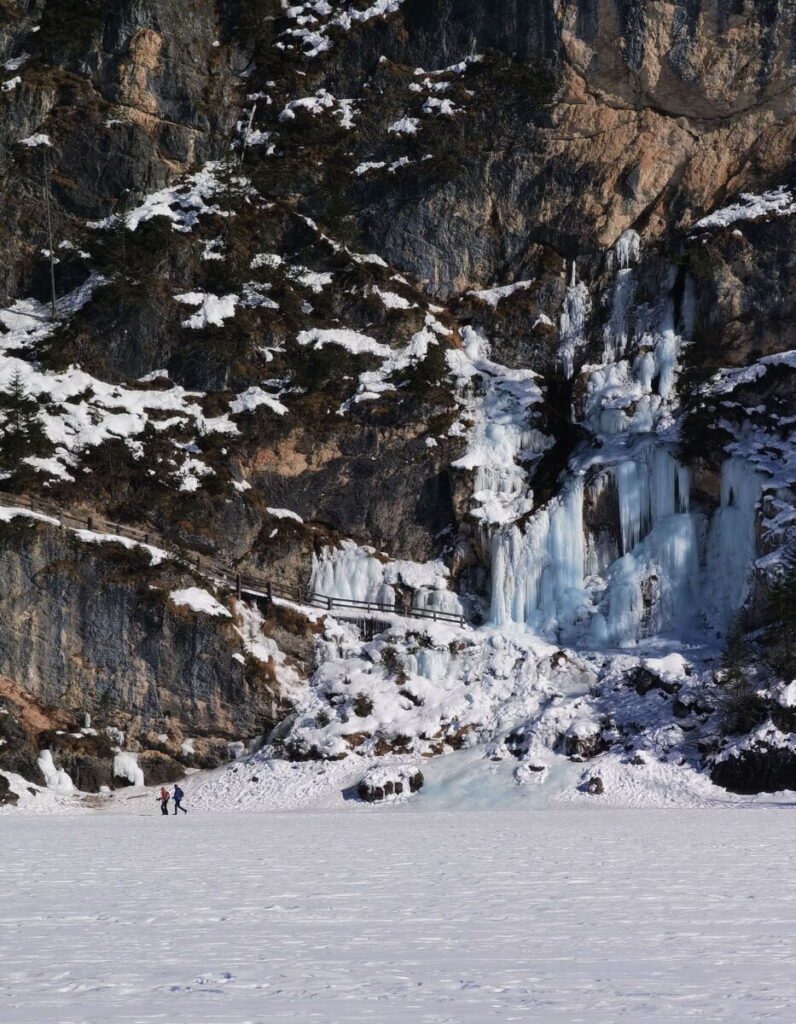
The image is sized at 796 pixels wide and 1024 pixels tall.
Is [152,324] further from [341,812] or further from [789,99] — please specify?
[789,99]

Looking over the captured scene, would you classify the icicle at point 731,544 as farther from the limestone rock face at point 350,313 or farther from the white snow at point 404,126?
the white snow at point 404,126

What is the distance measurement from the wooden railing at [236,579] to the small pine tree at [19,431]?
2.03 metres

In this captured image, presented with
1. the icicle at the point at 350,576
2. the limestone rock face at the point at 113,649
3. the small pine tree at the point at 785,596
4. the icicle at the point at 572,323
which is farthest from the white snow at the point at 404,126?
the small pine tree at the point at 785,596

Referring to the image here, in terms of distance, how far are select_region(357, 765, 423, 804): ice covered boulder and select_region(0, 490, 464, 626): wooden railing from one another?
26.9 ft

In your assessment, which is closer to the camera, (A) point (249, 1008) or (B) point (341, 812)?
(A) point (249, 1008)

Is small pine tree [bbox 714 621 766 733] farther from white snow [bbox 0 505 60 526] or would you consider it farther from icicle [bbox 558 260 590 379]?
white snow [bbox 0 505 60 526]

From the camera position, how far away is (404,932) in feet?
32.3

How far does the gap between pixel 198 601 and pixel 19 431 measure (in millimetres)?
9826

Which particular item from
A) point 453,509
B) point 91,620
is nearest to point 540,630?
point 453,509

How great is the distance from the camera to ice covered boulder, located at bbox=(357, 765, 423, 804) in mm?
33000

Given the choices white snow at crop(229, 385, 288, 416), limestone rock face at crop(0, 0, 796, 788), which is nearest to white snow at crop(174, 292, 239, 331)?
limestone rock face at crop(0, 0, 796, 788)

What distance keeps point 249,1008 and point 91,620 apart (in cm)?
3206

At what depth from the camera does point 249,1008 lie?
23.4ft

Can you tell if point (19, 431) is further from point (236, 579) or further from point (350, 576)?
point (350, 576)
